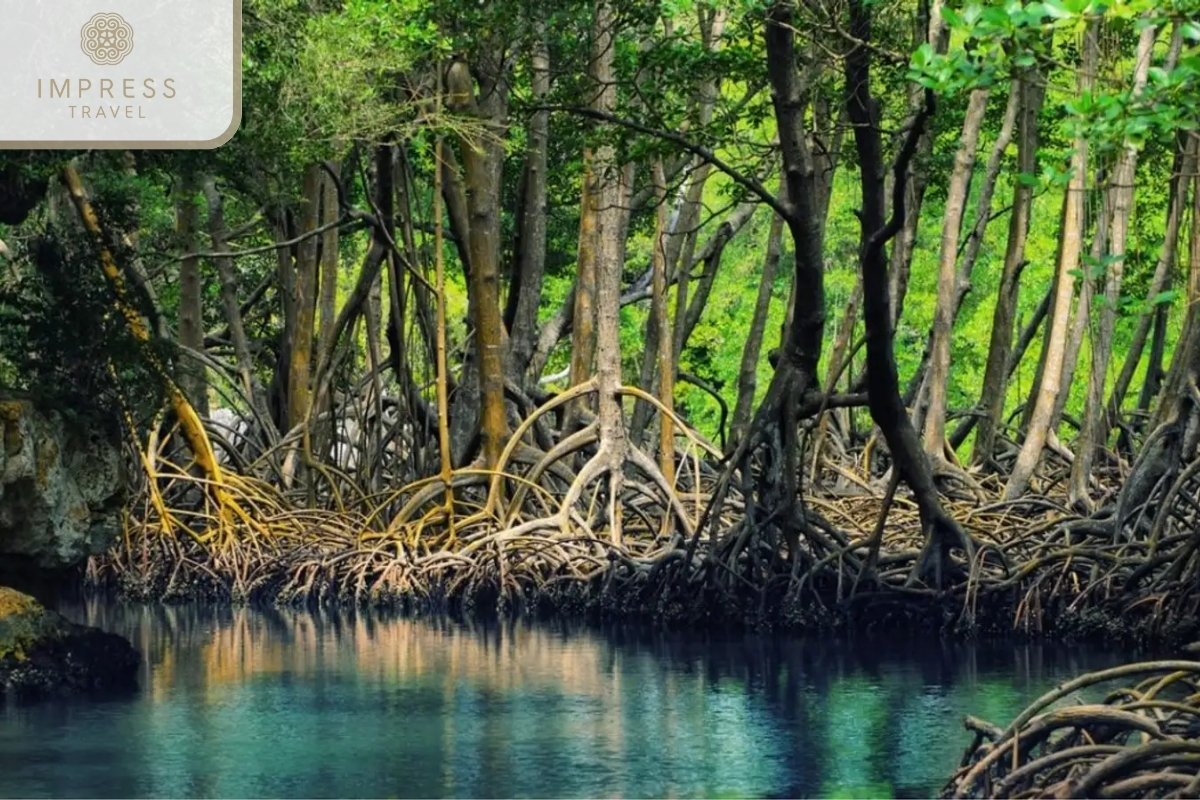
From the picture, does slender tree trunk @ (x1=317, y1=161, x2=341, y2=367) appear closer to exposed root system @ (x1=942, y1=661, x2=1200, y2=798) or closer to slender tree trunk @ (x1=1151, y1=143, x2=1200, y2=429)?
slender tree trunk @ (x1=1151, y1=143, x2=1200, y2=429)

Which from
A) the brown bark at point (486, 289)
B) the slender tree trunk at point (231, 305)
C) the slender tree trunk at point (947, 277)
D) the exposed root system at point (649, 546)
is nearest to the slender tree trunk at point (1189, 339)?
the exposed root system at point (649, 546)

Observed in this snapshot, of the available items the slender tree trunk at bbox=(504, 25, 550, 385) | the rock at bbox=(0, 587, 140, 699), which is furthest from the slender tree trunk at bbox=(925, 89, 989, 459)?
the rock at bbox=(0, 587, 140, 699)

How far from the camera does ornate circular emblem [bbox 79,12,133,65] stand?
10.4 metres

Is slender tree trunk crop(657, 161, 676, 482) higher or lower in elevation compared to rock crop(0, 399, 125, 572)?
higher

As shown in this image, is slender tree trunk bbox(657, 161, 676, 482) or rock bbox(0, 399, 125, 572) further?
slender tree trunk bbox(657, 161, 676, 482)

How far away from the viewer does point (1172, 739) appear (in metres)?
7.43

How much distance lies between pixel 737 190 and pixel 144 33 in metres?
5.45

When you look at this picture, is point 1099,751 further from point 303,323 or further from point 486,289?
point 303,323

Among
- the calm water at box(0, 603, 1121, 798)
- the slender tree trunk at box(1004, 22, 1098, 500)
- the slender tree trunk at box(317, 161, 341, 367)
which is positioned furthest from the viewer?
the slender tree trunk at box(317, 161, 341, 367)

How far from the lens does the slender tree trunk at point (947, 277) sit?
17656 millimetres

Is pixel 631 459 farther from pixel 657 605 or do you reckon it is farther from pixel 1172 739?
pixel 1172 739

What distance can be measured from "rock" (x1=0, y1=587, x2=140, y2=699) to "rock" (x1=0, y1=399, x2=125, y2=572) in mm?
781

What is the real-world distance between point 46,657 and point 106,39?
13.4ft

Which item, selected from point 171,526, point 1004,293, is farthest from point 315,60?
point 1004,293
